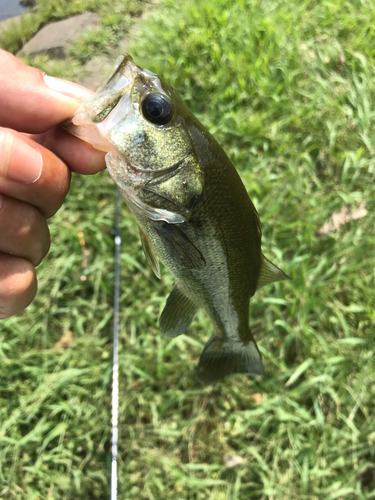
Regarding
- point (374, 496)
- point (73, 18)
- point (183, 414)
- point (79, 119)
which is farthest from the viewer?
point (73, 18)

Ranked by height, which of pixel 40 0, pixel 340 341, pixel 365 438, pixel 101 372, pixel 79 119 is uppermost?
pixel 79 119

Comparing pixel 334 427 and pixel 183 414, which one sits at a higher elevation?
pixel 334 427

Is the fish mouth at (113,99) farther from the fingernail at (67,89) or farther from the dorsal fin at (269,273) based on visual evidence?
the dorsal fin at (269,273)

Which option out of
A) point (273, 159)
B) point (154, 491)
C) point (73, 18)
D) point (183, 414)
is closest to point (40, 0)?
point (73, 18)

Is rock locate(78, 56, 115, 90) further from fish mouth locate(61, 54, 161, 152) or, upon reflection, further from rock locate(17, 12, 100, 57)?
fish mouth locate(61, 54, 161, 152)

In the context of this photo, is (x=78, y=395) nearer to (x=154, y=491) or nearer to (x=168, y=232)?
(x=154, y=491)

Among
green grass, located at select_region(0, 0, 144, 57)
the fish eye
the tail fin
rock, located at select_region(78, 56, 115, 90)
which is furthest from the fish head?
green grass, located at select_region(0, 0, 144, 57)

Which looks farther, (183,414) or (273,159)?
(273,159)

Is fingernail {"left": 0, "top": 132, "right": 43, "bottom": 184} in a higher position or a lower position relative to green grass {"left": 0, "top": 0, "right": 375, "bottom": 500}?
higher
